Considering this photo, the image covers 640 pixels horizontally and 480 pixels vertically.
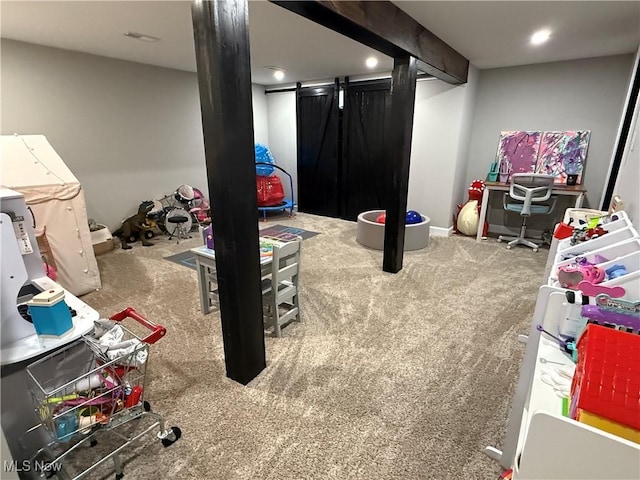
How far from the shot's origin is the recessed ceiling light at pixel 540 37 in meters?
2.98

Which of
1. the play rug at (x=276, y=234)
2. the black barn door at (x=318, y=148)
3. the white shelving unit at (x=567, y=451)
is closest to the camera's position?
the white shelving unit at (x=567, y=451)

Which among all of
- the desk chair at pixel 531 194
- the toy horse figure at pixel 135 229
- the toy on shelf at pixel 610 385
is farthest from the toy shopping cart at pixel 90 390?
the desk chair at pixel 531 194

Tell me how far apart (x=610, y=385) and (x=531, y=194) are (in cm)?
391

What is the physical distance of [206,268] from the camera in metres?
2.68

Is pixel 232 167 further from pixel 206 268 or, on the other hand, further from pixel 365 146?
pixel 365 146

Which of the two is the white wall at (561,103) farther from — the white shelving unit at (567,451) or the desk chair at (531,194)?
the white shelving unit at (567,451)

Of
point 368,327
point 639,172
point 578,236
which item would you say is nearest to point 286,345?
point 368,327

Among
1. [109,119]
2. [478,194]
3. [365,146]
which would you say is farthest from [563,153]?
[109,119]

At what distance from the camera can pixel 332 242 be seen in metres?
4.69

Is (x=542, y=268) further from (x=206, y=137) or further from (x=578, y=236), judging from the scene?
(x=206, y=137)

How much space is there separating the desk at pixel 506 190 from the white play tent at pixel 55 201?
4697 mm

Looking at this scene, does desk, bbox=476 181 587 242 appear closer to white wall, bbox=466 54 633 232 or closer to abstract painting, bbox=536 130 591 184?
abstract painting, bbox=536 130 591 184

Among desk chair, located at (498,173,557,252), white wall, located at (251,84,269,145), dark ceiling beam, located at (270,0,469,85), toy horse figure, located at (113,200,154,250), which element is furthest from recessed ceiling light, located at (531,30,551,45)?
toy horse figure, located at (113,200,154,250)

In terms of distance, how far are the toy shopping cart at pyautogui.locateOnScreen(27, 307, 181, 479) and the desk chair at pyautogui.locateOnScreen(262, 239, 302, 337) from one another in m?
0.96
